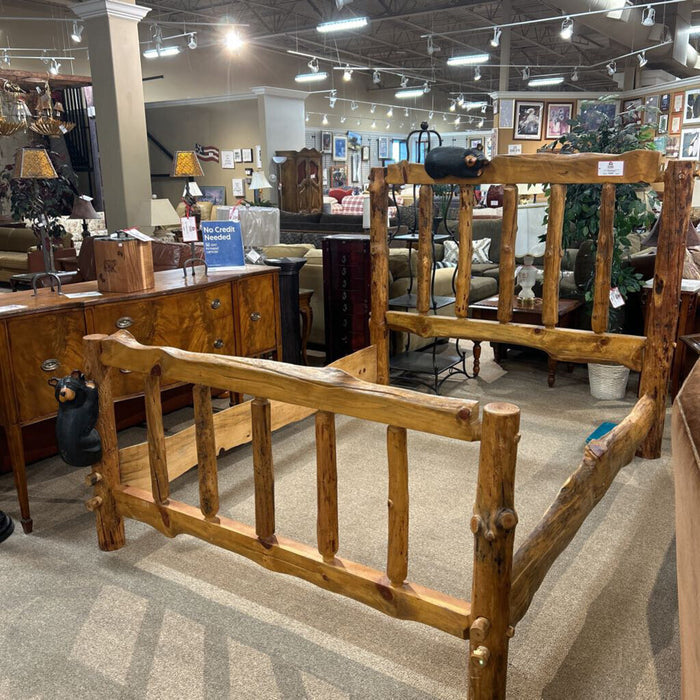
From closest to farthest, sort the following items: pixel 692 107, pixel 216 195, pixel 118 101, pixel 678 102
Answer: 1. pixel 118 101
2. pixel 692 107
3. pixel 678 102
4. pixel 216 195

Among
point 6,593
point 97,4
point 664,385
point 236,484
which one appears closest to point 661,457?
point 664,385

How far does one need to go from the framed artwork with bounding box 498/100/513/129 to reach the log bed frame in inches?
381

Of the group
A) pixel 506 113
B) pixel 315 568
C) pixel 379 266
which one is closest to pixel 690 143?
pixel 506 113

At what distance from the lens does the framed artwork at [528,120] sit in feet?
41.4

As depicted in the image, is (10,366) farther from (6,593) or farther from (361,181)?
(361,181)

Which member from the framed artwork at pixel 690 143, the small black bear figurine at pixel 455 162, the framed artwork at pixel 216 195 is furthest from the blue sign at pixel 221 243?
the framed artwork at pixel 690 143

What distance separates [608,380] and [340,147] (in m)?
18.2

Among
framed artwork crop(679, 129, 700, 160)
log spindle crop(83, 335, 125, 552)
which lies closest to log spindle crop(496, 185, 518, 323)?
log spindle crop(83, 335, 125, 552)

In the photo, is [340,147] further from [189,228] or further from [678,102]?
[189,228]

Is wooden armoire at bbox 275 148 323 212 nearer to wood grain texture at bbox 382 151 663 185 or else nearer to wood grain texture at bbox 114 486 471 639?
wood grain texture at bbox 382 151 663 185

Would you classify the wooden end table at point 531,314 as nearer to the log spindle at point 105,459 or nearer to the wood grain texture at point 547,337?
the wood grain texture at point 547,337

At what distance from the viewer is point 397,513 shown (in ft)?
6.22

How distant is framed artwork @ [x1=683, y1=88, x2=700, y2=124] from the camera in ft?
36.0

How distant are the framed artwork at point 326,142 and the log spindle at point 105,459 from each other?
741 inches
